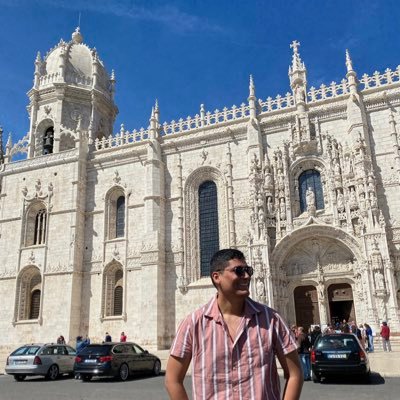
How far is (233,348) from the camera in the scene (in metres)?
2.65

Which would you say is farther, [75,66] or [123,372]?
[75,66]

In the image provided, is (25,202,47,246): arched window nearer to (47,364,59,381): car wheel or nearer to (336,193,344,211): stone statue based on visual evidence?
(47,364,59,381): car wheel

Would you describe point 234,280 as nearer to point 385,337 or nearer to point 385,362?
point 385,362

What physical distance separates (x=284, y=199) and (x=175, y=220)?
678cm

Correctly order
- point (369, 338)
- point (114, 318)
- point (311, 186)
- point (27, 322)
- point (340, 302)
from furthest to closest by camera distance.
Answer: point (27, 322) < point (114, 318) < point (311, 186) < point (340, 302) < point (369, 338)

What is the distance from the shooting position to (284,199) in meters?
23.9

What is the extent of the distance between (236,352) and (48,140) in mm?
32521

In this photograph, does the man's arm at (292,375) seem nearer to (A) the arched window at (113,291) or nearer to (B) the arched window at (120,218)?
(A) the arched window at (113,291)

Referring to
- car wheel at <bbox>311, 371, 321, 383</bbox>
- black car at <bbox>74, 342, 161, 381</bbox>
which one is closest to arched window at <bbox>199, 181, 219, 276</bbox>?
black car at <bbox>74, 342, 161, 381</bbox>

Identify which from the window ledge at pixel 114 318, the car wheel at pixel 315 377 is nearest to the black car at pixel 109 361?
the car wheel at pixel 315 377

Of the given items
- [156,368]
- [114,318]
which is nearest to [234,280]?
[156,368]

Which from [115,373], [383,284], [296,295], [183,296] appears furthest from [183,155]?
[115,373]

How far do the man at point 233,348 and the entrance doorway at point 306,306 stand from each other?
21.4 metres

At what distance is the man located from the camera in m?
2.61
